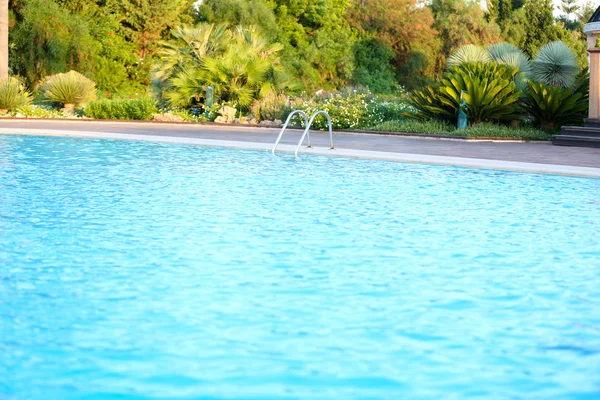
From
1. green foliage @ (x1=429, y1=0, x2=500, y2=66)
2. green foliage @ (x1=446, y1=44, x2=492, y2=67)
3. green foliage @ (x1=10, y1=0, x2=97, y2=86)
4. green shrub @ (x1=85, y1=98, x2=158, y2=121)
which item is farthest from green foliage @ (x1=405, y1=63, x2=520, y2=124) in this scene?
green foliage @ (x1=429, y1=0, x2=500, y2=66)

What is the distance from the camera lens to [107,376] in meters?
4.29

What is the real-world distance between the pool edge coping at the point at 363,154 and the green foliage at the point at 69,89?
7333 millimetres

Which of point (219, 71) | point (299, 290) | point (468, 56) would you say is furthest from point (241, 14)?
point (299, 290)

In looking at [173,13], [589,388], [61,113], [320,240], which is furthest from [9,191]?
[173,13]

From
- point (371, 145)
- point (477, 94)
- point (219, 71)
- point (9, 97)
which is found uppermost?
point (219, 71)

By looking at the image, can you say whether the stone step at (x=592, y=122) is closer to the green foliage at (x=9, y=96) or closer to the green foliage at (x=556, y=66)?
the green foliage at (x=556, y=66)

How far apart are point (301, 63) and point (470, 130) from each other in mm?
24698

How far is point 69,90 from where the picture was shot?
2623 centimetres

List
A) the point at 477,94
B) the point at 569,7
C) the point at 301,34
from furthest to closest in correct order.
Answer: the point at 569,7 → the point at 301,34 → the point at 477,94

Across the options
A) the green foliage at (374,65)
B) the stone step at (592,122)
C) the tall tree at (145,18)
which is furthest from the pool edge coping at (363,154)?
the green foliage at (374,65)

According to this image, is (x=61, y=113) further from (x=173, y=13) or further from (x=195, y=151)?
(x=173, y=13)

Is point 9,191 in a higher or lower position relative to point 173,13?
lower

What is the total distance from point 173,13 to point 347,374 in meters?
36.8

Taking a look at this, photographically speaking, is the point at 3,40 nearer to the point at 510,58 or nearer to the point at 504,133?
the point at 510,58
